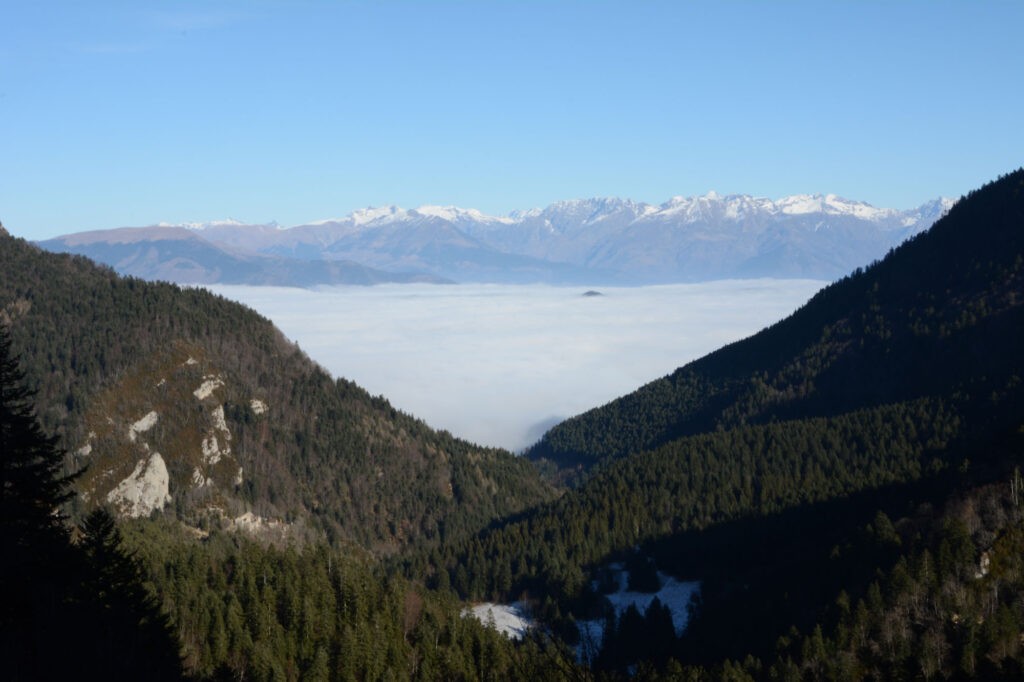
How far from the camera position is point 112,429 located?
585 feet

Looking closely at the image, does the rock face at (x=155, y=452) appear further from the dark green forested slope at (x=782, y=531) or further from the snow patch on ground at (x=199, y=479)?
the dark green forested slope at (x=782, y=531)

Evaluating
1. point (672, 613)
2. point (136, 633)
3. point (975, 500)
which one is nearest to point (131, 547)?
point (136, 633)

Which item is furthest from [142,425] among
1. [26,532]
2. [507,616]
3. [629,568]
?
[26,532]

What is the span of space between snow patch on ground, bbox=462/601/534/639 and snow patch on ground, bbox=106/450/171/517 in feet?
213

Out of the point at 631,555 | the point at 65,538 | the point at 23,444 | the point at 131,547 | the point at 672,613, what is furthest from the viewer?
the point at 631,555

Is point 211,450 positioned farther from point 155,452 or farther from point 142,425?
point 155,452

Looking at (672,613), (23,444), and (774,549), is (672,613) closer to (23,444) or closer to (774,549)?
(774,549)

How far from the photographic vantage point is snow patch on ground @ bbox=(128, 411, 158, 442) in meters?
180

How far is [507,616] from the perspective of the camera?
14600 cm

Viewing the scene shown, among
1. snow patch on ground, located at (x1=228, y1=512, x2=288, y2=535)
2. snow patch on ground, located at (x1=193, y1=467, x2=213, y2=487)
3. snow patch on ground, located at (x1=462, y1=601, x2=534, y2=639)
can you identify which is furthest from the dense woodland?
snow patch on ground, located at (x1=193, y1=467, x2=213, y2=487)

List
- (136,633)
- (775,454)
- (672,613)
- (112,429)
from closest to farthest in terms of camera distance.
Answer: (136,633)
(672,613)
(112,429)
(775,454)

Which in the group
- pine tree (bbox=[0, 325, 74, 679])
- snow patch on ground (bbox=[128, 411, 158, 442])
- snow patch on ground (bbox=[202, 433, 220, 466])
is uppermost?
pine tree (bbox=[0, 325, 74, 679])

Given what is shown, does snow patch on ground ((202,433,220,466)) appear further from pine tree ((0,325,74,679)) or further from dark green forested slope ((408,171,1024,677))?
pine tree ((0,325,74,679))

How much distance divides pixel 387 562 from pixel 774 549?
8246cm
